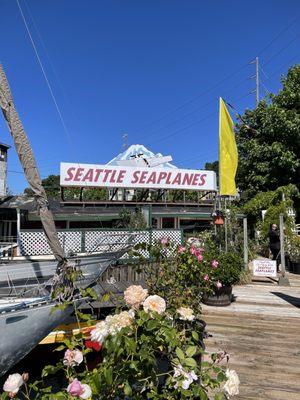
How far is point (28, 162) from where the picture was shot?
16.1 ft

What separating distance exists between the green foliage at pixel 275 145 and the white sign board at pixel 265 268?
1000 centimetres

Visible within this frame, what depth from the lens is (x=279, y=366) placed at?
416 cm

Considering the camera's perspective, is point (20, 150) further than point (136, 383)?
Yes

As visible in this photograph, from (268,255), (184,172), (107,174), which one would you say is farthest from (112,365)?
(184,172)

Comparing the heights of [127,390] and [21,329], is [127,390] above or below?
above

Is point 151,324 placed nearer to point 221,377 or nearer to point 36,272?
point 221,377

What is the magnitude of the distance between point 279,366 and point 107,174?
13870 millimetres

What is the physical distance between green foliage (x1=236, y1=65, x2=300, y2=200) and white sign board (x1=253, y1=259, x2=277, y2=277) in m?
10.00

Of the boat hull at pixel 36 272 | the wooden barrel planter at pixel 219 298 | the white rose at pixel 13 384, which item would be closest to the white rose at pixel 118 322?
the white rose at pixel 13 384

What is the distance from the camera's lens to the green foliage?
1859cm

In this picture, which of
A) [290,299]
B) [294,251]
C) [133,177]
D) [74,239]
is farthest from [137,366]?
[133,177]

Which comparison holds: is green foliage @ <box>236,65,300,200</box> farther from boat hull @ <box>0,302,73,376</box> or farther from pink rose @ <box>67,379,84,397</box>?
pink rose @ <box>67,379,84,397</box>

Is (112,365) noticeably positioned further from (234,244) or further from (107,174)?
(107,174)

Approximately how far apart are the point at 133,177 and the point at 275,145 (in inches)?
297
